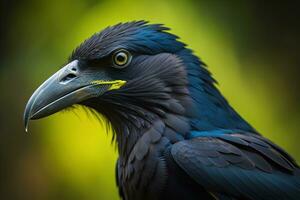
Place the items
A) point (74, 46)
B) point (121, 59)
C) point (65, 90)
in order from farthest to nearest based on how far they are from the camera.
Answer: point (74, 46) → point (121, 59) → point (65, 90)

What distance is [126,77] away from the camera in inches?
234

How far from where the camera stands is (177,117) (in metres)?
5.77

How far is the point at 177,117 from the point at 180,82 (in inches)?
11.1

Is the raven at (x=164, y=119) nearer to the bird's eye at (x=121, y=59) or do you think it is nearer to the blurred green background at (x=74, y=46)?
the bird's eye at (x=121, y=59)

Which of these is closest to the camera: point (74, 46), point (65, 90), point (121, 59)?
point (65, 90)

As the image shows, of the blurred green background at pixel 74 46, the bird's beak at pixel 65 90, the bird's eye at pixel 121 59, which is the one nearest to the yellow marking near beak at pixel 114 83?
the bird's beak at pixel 65 90

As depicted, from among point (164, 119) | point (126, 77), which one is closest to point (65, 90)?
point (126, 77)

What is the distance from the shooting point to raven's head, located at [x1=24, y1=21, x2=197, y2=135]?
580 centimetres

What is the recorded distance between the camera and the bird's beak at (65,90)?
18.6 feet

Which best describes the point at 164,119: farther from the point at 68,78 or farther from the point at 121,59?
the point at 68,78

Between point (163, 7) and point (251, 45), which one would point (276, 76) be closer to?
point (251, 45)

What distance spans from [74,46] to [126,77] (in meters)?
2.86

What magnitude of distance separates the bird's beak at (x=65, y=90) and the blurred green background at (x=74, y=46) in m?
2.30

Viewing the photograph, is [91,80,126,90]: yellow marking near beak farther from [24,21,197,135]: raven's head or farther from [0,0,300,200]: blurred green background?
[0,0,300,200]: blurred green background
